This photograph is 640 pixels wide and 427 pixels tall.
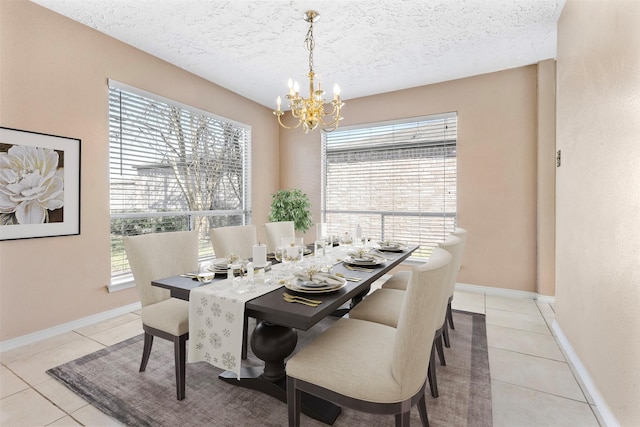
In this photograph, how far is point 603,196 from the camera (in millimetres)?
1766

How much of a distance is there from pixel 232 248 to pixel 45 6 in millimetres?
2592

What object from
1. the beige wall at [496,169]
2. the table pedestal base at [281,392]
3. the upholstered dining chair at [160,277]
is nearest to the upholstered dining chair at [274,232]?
the upholstered dining chair at [160,277]

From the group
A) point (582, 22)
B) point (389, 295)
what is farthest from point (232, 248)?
point (582, 22)

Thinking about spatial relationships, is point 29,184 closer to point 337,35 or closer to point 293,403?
point 293,403

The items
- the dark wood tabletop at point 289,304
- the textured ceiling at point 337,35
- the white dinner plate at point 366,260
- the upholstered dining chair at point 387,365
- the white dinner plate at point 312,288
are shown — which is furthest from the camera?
the textured ceiling at point 337,35

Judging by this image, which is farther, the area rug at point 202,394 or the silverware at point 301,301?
the area rug at point 202,394

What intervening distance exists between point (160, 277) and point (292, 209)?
2.62 m

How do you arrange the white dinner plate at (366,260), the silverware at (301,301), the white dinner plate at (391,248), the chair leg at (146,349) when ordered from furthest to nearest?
the white dinner plate at (391,248), the white dinner plate at (366,260), the chair leg at (146,349), the silverware at (301,301)

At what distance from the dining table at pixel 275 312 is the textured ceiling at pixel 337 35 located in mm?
2177

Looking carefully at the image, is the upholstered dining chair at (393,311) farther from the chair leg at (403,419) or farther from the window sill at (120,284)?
the window sill at (120,284)

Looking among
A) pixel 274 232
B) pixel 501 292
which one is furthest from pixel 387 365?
pixel 501 292

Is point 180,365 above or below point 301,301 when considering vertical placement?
below

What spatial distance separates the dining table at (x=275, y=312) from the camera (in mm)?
1388

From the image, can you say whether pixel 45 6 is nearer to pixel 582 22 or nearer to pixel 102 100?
pixel 102 100
